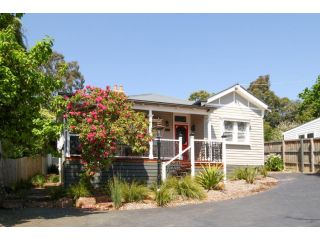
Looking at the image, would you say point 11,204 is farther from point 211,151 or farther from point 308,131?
point 308,131

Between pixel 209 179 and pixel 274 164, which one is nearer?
pixel 209 179

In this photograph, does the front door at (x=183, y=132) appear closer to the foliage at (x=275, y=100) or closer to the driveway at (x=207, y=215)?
the driveway at (x=207, y=215)

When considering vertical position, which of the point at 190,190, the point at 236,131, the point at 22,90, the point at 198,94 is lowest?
the point at 190,190

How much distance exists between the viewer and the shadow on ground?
1133cm

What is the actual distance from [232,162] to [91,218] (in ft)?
42.3

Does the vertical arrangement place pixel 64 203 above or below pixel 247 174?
below

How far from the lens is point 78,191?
15281 mm

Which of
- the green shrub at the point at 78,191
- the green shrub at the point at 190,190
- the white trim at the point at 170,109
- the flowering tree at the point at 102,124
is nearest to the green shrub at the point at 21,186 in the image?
the green shrub at the point at 78,191

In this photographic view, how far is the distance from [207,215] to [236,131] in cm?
1244

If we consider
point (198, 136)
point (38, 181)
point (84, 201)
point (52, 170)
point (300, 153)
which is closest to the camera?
point (84, 201)

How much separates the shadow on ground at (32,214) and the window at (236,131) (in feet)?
39.3

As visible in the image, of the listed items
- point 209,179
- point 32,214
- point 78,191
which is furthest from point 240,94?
point 32,214

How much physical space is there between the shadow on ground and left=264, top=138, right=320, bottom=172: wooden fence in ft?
52.9

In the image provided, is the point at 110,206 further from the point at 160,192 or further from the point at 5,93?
the point at 5,93
